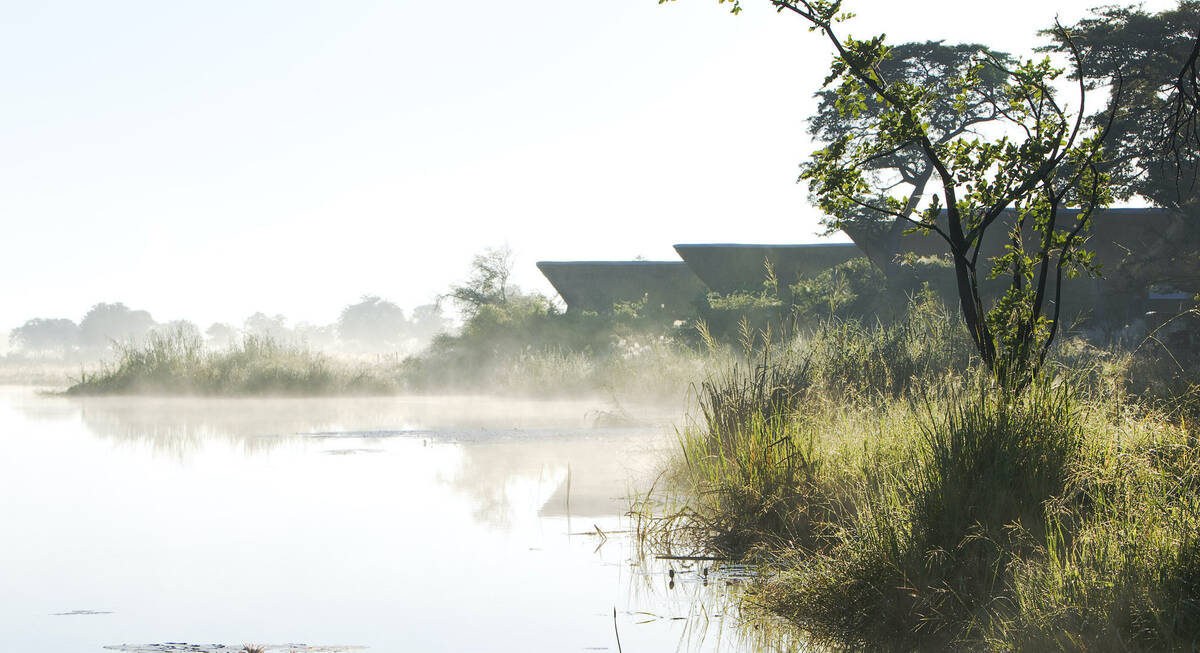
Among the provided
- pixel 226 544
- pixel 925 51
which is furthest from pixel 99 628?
pixel 925 51

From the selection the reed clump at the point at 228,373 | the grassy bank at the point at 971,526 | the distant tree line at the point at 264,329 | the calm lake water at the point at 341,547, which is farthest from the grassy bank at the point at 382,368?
the distant tree line at the point at 264,329

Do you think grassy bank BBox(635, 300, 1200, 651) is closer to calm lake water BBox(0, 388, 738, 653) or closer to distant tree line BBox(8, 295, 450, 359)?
calm lake water BBox(0, 388, 738, 653)

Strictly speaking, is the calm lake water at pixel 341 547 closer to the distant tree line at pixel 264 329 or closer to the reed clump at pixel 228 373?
the reed clump at pixel 228 373

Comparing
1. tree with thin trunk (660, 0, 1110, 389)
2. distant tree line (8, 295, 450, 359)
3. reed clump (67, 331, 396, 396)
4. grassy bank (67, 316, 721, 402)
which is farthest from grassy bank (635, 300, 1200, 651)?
distant tree line (8, 295, 450, 359)

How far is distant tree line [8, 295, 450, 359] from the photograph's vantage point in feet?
276

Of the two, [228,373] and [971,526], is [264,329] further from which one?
[971,526]

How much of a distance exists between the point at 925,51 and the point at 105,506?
21.0 metres

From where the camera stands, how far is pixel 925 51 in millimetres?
23875

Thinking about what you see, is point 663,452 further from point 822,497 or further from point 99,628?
point 99,628

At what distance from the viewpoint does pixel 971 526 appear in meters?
3.87

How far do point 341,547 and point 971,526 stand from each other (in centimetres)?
320

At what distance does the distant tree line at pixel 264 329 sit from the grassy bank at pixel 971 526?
7368cm

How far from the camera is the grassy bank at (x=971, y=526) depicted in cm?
323

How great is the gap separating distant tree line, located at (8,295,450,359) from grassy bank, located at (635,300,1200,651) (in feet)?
242
